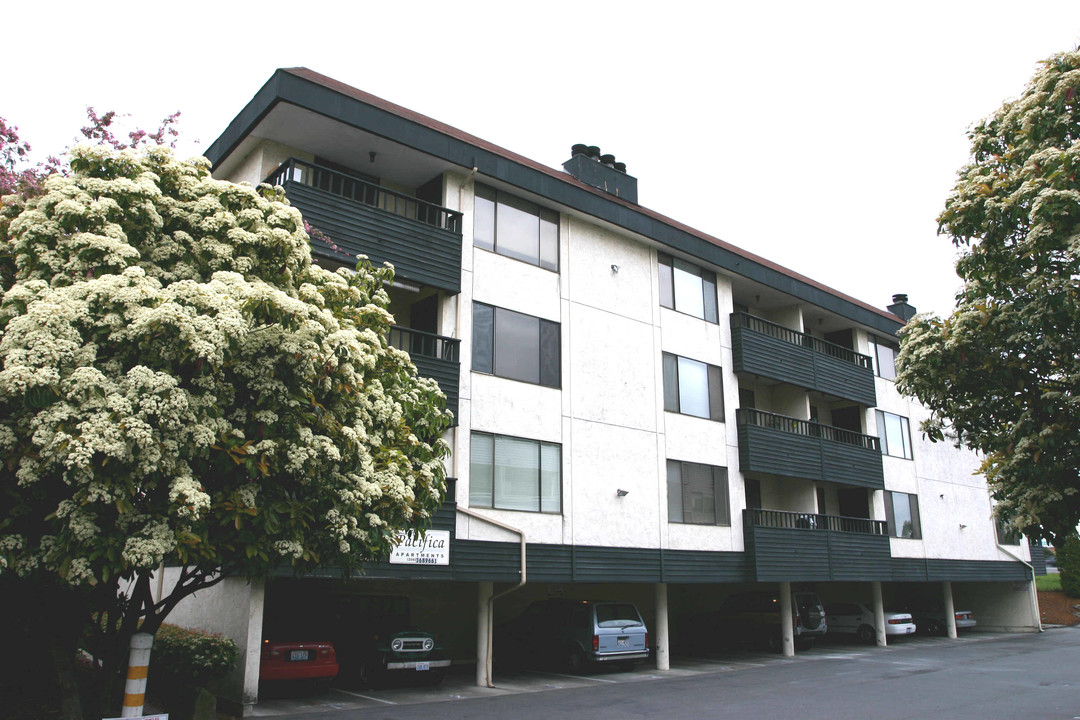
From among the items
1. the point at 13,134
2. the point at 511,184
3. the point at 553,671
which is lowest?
the point at 553,671

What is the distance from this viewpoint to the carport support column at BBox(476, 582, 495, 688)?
672 inches

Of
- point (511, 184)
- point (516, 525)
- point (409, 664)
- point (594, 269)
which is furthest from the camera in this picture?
point (594, 269)

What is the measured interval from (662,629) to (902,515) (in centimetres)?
1293

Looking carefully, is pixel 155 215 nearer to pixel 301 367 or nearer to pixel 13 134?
pixel 301 367

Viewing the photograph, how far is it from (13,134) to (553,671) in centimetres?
1564

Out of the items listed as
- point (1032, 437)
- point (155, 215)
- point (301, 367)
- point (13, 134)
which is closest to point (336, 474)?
point (301, 367)

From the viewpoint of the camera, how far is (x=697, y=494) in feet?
70.5

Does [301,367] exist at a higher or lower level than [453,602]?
higher

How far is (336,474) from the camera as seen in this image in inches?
346

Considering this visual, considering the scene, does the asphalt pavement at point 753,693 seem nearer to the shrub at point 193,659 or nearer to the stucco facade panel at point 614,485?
the shrub at point 193,659

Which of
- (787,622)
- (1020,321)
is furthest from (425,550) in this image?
(787,622)

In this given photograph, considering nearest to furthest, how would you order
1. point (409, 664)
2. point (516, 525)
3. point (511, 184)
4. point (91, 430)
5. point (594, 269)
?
point (91, 430), point (409, 664), point (516, 525), point (511, 184), point (594, 269)

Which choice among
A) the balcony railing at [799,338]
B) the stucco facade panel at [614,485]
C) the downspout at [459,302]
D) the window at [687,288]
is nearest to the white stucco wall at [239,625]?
the downspout at [459,302]

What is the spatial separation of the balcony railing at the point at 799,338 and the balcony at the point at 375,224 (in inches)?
403
